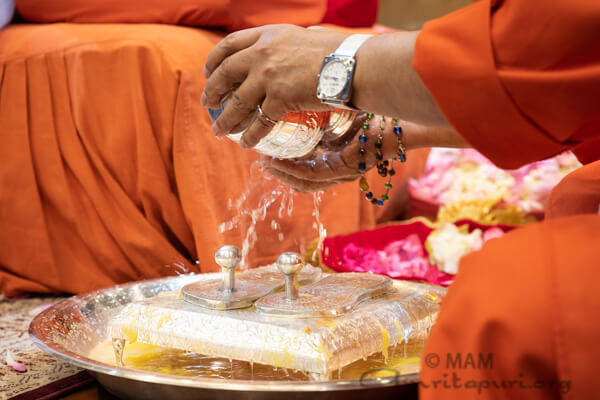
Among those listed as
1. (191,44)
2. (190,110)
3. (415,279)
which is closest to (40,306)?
(190,110)

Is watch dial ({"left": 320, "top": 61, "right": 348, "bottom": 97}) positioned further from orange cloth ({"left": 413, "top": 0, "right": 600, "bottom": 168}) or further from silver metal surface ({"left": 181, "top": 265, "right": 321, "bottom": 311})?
silver metal surface ({"left": 181, "top": 265, "right": 321, "bottom": 311})

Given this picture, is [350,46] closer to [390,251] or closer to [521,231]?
[521,231]

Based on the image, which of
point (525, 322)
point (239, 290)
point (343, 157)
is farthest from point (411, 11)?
→ point (525, 322)

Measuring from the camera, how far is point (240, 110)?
0.69 meters

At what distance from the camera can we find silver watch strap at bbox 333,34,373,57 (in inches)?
24.3

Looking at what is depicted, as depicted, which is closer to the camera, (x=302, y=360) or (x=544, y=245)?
(x=544, y=245)

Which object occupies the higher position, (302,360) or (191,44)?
(191,44)

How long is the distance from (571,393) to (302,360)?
0.27 m

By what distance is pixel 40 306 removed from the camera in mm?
1222

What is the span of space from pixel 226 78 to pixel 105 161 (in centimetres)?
69

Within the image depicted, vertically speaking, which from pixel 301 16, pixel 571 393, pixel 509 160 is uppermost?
pixel 301 16

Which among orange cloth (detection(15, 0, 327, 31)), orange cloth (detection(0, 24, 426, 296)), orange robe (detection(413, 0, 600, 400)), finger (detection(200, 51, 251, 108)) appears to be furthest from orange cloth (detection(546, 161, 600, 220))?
orange cloth (detection(15, 0, 327, 31))

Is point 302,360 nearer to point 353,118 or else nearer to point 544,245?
point 544,245

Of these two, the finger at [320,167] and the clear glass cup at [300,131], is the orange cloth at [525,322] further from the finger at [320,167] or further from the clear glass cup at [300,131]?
the finger at [320,167]
